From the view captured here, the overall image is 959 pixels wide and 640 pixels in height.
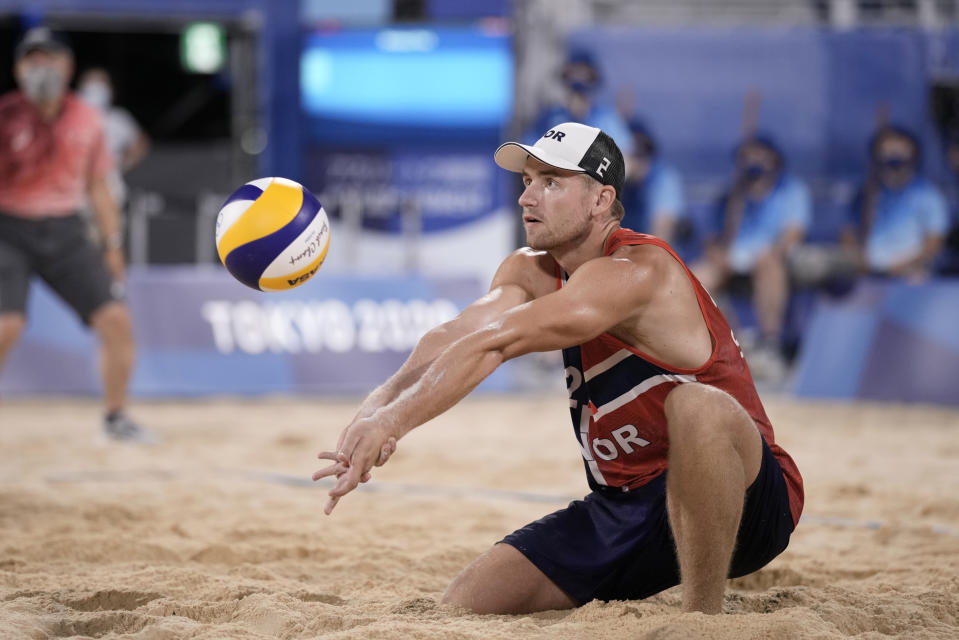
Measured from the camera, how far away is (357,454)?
3.21 m

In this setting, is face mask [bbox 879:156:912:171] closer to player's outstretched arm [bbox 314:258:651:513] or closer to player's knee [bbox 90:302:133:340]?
player's knee [bbox 90:302:133:340]

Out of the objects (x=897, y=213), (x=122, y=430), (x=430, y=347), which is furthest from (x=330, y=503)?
(x=897, y=213)

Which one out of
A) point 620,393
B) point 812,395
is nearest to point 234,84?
point 812,395

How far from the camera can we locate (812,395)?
10859mm

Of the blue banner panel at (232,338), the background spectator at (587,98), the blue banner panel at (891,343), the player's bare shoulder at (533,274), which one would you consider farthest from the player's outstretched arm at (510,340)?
the background spectator at (587,98)

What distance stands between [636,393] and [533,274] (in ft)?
2.05

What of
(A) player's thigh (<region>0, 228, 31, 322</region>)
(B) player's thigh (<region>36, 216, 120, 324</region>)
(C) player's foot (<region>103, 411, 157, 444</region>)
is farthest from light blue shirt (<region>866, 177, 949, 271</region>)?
(A) player's thigh (<region>0, 228, 31, 322</region>)

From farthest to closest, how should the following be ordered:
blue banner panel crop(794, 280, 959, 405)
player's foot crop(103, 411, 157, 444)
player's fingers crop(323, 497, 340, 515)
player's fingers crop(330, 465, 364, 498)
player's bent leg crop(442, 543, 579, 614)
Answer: blue banner panel crop(794, 280, 959, 405) < player's foot crop(103, 411, 157, 444) < player's bent leg crop(442, 543, 579, 614) < player's fingers crop(323, 497, 340, 515) < player's fingers crop(330, 465, 364, 498)

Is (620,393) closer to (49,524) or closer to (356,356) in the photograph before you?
(49,524)

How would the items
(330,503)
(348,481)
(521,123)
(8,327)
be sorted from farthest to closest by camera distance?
1. (521,123)
2. (8,327)
3. (330,503)
4. (348,481)

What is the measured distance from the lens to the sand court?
11.9 feet

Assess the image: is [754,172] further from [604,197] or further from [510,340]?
[510,340]

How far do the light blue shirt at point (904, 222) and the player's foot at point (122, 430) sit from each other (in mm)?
8848

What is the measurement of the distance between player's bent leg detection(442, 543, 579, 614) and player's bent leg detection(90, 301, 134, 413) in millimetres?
4455
